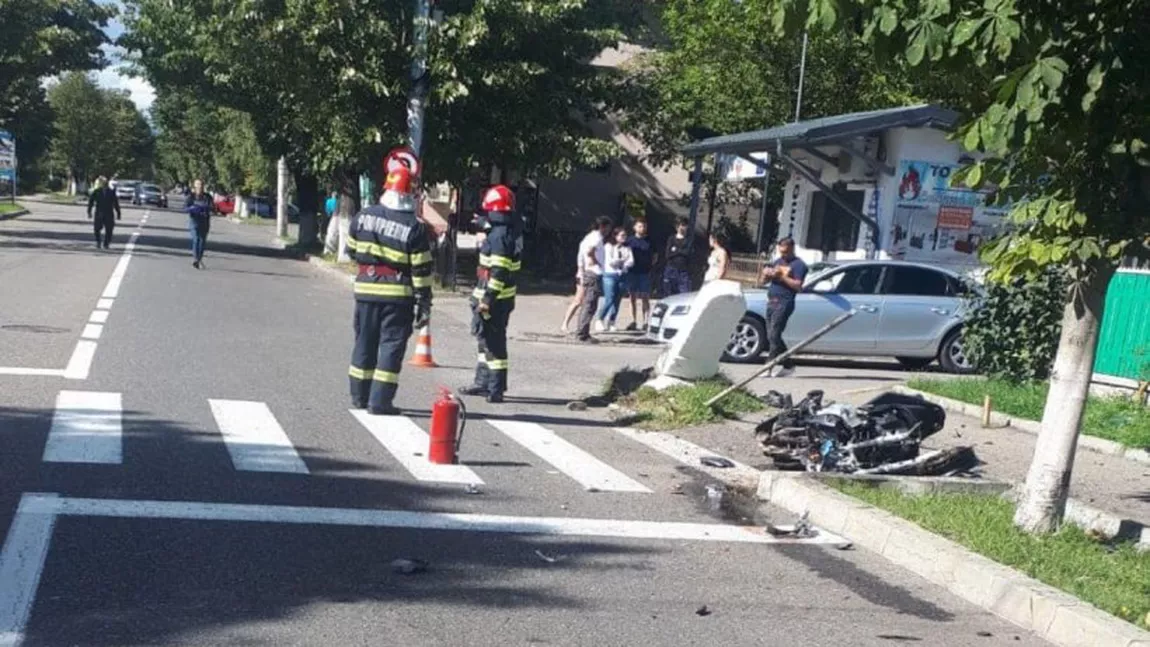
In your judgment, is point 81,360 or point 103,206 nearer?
point 81,360

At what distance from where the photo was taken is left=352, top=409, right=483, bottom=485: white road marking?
339 inches

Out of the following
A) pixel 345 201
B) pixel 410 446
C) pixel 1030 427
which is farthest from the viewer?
pixel 345 201

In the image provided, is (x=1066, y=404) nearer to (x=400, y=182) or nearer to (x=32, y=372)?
(x=400, y=182)

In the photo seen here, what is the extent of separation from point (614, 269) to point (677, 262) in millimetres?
2953

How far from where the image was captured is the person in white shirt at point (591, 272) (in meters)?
18.7

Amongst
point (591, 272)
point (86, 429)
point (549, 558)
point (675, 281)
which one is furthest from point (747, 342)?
point (549, 558)

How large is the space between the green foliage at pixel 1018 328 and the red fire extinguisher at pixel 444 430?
7.24 meters

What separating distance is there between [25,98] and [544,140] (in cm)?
2506

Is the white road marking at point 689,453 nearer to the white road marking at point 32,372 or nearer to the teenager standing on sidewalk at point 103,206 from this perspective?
the white road marking at point 32,372

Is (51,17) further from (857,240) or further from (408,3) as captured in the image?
(857,240)

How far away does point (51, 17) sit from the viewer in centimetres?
3222

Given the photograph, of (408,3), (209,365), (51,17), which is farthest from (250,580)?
(51,17)

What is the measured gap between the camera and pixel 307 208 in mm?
40656

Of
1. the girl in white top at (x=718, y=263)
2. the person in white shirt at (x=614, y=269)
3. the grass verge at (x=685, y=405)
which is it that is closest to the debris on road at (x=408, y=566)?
the grass verge at (x=685, y=405)
